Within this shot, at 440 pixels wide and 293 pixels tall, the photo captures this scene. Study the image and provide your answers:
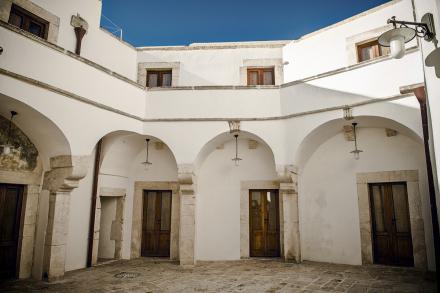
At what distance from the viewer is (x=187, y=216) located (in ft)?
27.3

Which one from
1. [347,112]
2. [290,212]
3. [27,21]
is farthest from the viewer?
[290,212]

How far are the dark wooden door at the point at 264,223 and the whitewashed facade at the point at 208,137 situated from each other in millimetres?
253

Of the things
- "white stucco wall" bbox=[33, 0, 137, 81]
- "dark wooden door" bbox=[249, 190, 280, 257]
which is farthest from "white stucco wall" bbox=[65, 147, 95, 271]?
"dark wooden door" bbox=[249, 190, 280, 257]

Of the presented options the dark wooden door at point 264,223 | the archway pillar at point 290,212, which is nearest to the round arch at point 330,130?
the archway pillar at point 290,212

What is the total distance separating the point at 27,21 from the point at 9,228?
4785 mm

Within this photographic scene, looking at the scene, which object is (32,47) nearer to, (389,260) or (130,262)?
(130,262)

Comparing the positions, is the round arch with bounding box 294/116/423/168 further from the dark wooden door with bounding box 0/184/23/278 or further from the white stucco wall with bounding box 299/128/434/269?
the dark wooden door with bounding box 0/184/23/278

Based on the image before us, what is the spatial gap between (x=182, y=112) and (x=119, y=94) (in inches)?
67.1

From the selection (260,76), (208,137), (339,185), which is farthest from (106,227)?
(339,185)

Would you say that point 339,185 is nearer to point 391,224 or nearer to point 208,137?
point 391,224

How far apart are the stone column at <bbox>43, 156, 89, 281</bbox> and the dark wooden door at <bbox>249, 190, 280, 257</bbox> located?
16.0ft

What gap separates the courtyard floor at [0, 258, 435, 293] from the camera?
595cm

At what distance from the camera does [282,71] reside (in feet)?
32.0

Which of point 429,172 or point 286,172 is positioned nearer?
point 429,172
